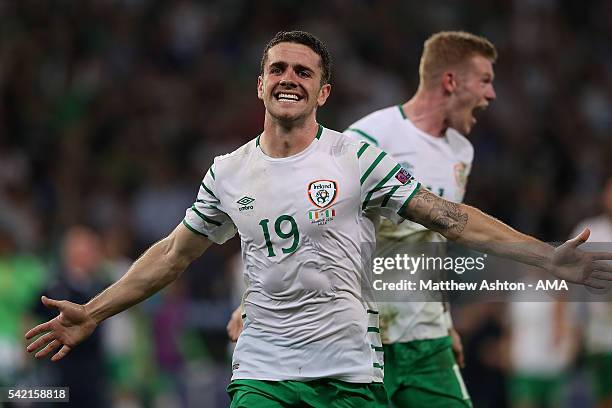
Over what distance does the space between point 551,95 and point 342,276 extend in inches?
458

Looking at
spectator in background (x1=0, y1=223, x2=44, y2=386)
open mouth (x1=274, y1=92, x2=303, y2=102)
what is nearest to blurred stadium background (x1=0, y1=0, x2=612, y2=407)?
spectator in background (x1=0, y1=223, x2=44, y2=386)

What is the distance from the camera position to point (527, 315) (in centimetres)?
1281

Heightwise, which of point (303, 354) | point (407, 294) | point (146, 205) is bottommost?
point (303, 354)

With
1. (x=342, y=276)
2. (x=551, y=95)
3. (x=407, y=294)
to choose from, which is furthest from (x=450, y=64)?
(x=551, y=95)

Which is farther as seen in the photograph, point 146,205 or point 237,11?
point 237,11

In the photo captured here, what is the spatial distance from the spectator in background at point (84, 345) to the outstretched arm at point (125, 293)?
5.21 meters

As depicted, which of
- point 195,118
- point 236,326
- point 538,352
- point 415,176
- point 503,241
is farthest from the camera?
point 195,118

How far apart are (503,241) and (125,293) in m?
1.79

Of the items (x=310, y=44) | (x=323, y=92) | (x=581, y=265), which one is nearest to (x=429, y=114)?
(x=323, y=92)

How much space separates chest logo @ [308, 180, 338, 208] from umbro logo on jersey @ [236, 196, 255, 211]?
11.4 inches

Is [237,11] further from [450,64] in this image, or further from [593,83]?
[450,64]

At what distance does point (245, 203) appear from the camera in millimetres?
5684

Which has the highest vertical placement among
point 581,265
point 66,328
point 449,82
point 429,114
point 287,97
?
point 449,82

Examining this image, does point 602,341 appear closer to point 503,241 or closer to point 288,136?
point 503,241
